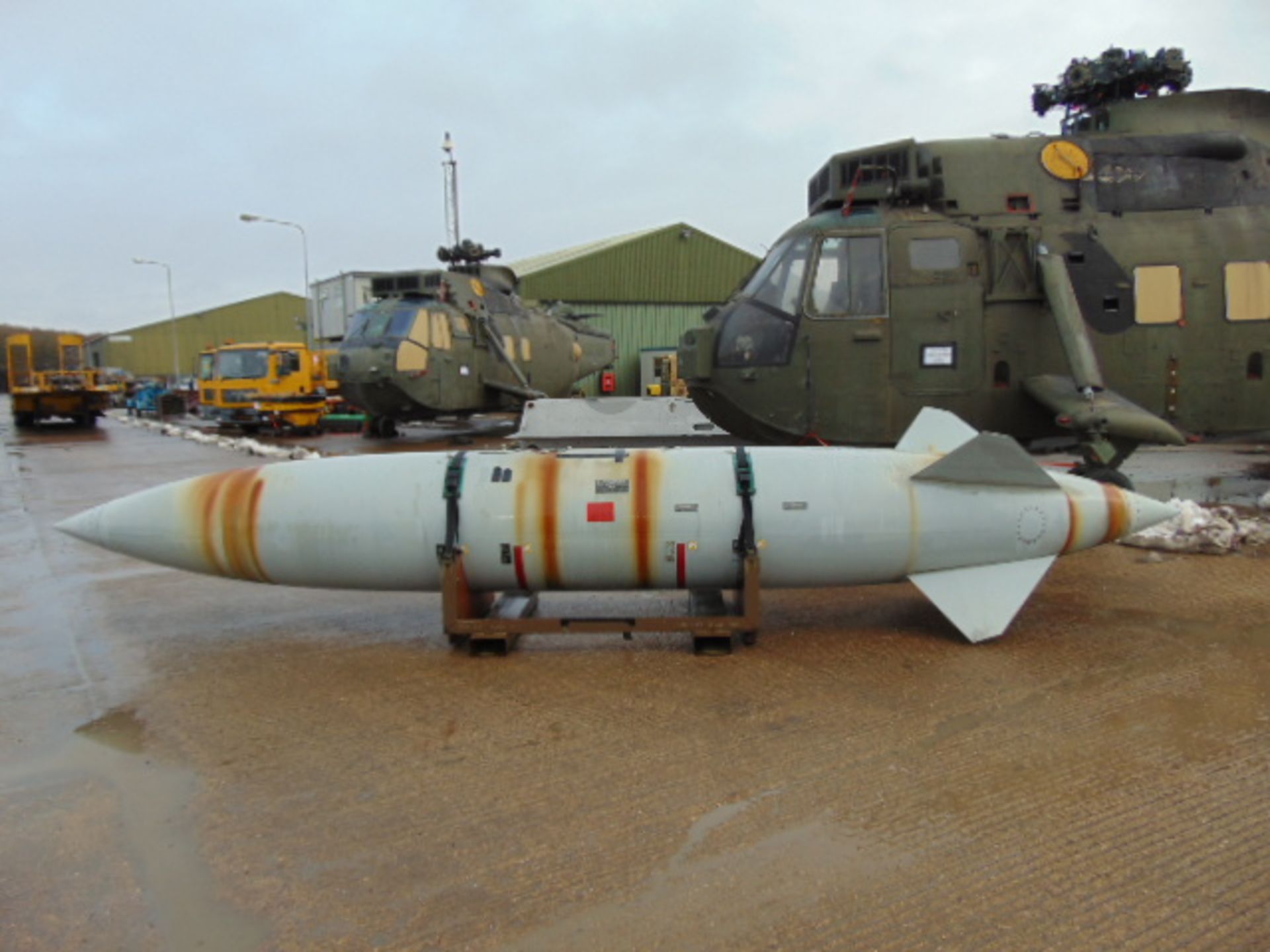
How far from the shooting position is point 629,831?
11.6ft

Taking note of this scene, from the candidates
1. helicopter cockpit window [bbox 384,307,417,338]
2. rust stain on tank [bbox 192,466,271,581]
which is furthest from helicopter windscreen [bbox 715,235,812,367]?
helicopter cockpit window [bbox 384,307,417,338]

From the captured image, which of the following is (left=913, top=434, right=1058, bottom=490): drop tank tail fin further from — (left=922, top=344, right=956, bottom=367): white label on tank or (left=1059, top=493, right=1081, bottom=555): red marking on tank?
(left=922, top=344, right=956, bottom=367): white label on tank

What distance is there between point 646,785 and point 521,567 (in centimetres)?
203

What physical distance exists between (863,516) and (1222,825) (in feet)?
8.45

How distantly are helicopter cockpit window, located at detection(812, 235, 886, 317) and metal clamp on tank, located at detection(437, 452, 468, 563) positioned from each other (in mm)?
4333

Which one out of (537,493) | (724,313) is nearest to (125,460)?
(724,313)

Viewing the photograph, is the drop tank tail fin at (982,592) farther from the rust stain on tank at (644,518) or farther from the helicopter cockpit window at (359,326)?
the helicopter cockpit window at (359,326)

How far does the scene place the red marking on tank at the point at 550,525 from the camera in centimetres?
555

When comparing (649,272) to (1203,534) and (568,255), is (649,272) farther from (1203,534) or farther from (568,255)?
(1203,534)

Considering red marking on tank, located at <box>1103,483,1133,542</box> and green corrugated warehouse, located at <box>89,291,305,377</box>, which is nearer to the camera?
red marking on tank, located at <box>1103,483,1133,542</box>

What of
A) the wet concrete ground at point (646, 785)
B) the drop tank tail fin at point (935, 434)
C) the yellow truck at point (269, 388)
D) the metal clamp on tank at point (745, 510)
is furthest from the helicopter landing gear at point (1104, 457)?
the yellow truck at point (269, 388)

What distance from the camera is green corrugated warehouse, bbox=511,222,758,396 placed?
36.9 meters

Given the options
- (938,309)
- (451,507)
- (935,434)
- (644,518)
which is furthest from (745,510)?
(938,309)

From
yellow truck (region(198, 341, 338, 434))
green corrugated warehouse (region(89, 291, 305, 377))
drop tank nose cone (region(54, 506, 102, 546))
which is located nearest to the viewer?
drop tank nose cone (region(54, 506, 102, 546))
